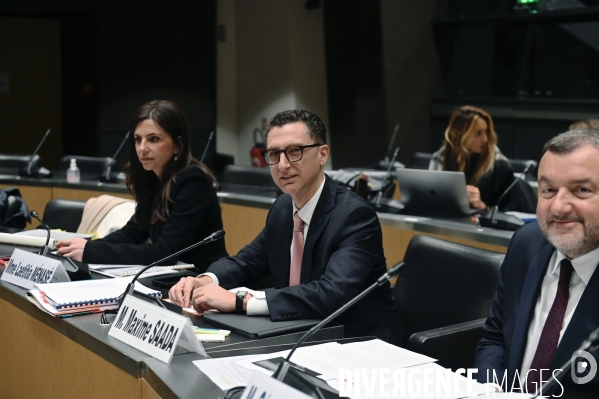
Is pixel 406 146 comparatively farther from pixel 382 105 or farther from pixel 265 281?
pixel 265 281

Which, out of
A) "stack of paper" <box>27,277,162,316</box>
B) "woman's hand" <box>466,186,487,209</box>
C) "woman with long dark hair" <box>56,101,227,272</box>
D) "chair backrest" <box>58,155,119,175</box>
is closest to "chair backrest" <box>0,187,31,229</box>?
"woman with long dark hair" <box>56,101,227,272</box>

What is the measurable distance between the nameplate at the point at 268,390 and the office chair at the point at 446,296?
2.85ft

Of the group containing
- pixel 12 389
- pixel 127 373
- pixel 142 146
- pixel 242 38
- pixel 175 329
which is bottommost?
pixel 12 389

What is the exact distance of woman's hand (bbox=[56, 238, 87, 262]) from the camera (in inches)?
105

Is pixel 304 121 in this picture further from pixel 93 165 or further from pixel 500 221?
pixel 93 165

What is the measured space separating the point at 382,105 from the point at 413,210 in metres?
4.09

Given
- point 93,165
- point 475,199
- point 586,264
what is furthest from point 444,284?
point 93,165

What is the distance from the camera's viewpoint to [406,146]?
810 centimetres

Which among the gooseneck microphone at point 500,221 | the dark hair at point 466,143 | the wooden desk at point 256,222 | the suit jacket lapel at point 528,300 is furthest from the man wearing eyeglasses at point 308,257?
the dark hair at point 466,143

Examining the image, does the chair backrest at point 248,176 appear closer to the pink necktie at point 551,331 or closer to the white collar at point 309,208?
the white collar at point 309,208

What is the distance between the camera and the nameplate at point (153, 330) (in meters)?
1.62

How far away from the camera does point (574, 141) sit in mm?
1570

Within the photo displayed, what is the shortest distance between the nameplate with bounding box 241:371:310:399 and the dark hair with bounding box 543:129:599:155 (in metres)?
0.82

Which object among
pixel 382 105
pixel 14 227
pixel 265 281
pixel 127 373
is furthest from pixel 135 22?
pixel 127 373
